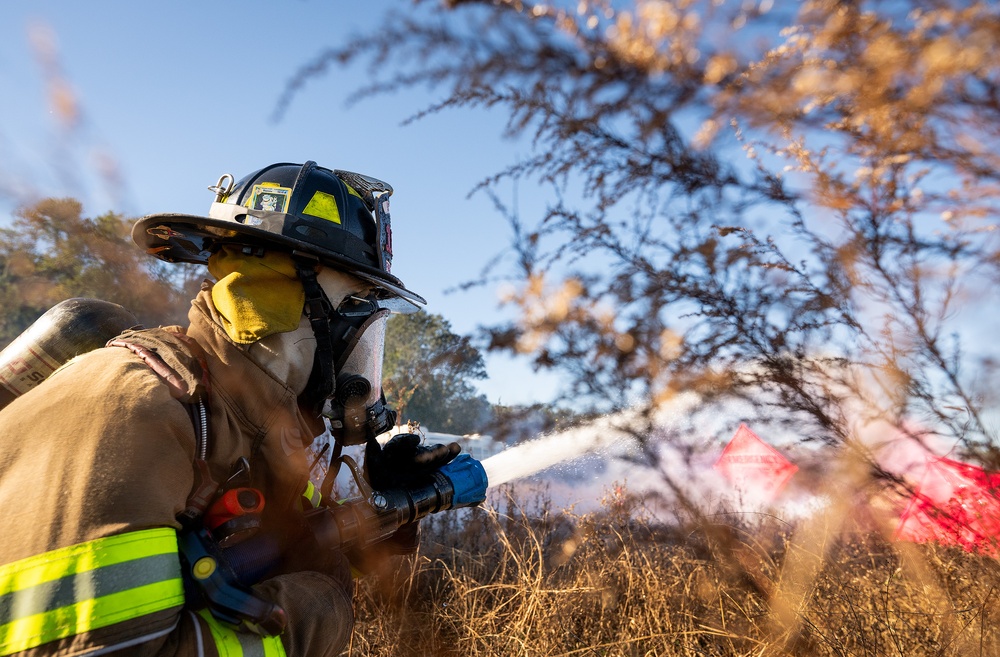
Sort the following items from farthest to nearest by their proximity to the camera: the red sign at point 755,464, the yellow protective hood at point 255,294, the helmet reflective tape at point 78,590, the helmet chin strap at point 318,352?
the red sign at point 755,464
the helmet chin strap at point 318,352
the yellow protective hood at point 255,294
the helmet reflective tape at point 78,590

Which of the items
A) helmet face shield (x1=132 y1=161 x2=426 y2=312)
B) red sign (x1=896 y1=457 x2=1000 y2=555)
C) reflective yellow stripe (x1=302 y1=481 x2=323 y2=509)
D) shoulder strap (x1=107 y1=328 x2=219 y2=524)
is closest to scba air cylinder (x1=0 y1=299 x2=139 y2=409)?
helmet face shield (x1=132 y1=161 x2=426 y2=312)

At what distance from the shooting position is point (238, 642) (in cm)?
152

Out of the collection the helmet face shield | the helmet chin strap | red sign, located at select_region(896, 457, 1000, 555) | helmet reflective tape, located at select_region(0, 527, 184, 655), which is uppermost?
the helmet face shield

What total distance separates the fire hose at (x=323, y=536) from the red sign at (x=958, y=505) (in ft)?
6.04

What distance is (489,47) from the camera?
2.31 meters

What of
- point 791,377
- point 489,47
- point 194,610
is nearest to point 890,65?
point 791,377

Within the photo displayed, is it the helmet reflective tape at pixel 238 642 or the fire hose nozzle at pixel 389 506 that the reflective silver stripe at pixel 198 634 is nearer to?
the helmet reflective tape at pixel 238 642

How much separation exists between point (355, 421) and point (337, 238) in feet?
2.56

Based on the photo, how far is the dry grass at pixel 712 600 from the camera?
93.9 inches

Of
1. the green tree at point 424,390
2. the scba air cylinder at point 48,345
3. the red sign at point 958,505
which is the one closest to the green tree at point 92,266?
the green tree at point 424,390

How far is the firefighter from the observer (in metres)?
1.32

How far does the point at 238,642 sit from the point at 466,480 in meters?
1.15

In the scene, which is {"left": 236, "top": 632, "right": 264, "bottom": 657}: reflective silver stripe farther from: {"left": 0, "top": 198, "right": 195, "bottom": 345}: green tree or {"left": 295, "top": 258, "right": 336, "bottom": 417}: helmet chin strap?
{"left": 0, "top": 198, "right": 195, "bottom": 345}: green tree

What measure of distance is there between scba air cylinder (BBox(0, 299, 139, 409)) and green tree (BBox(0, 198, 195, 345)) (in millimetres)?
5623
